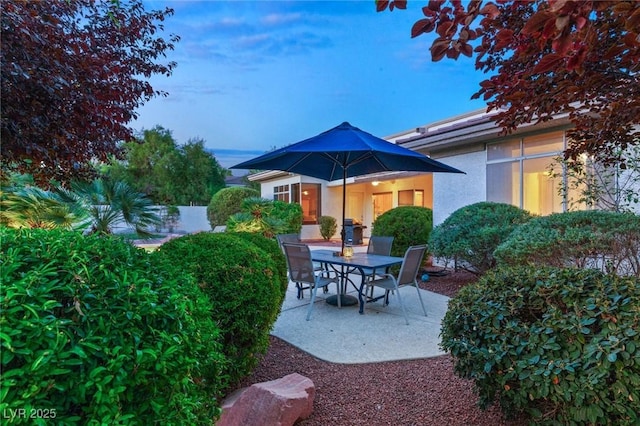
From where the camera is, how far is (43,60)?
2.31 metres

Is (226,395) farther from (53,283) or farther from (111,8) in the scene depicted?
(111,8)

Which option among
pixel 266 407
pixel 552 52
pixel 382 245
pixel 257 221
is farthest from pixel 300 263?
pixel 257 221

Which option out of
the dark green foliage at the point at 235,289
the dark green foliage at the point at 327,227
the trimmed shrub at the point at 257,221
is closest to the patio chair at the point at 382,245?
the dark green foliage at the point at 235,289

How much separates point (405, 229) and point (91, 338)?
772 centimetres

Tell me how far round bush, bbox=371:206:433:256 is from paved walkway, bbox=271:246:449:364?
206 cm

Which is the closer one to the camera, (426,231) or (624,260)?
(624,260)

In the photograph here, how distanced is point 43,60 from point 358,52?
25.1ft

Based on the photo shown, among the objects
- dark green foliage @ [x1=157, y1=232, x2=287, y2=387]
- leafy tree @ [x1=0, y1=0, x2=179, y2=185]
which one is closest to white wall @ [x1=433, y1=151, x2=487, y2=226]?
dark green foliage @ [x1=157, y1=232, x2=287, y2=387]

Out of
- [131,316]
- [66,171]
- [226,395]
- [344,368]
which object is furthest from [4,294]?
[344,368]

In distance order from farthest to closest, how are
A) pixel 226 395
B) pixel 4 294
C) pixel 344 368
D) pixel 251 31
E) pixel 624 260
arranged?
pixel 251 31 → pixel 624 260 → pixel 344 368 → pixel 226 395 → pixel 4 294

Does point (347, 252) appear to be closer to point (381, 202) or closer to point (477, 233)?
point (477, 233)

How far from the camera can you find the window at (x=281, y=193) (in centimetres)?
1911

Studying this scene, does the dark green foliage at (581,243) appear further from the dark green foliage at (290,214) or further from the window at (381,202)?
the window at (381,202)

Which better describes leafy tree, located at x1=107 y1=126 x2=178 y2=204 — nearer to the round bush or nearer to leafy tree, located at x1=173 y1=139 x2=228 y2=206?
leafy tree, located at x1=173 y1=139 x2=228 y2=206
